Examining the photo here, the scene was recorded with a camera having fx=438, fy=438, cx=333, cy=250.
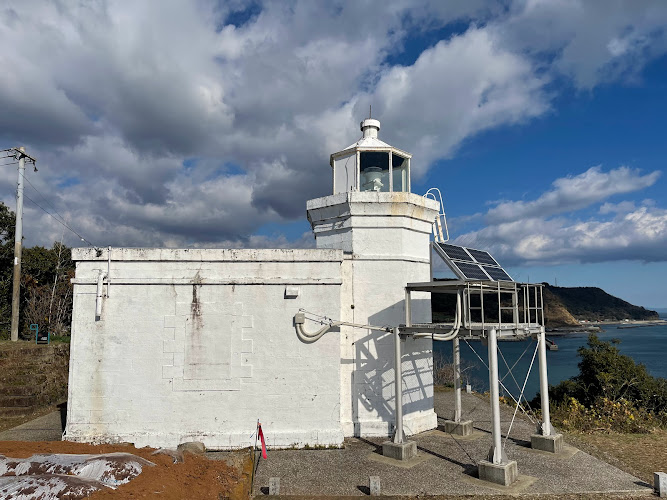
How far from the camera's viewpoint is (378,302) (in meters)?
14.8

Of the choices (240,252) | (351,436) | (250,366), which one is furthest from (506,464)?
(240,252)

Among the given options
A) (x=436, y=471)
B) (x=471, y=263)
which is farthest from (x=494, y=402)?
(x=471, y=263)

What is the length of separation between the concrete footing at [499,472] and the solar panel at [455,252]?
5.75m

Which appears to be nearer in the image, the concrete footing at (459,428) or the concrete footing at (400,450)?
the concrete footing at (400,450)

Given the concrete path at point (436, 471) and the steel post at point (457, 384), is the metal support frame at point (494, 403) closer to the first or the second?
the concrete path at point (436, 471)

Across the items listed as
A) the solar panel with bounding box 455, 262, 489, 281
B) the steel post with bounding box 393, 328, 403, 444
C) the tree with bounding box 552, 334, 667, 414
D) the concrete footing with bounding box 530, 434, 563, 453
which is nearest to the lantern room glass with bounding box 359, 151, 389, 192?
the solar panel with bounding box 455, 262, 489, 281

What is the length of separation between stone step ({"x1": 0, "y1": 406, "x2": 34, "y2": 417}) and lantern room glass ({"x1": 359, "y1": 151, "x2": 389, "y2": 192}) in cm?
1573

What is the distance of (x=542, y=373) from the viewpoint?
13719mm

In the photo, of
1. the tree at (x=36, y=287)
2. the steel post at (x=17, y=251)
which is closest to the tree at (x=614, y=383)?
the steel post at (x=17, y=251)

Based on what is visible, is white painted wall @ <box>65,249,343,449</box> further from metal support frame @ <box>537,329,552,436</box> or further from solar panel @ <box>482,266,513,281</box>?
metal support frame @ <box>537,329,552,436</box>

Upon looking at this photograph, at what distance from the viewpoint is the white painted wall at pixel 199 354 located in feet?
43.8

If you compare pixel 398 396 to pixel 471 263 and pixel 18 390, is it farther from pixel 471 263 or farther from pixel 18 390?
pixel 18 390

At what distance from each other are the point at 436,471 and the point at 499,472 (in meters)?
1.60

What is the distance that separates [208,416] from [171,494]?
492 cm
